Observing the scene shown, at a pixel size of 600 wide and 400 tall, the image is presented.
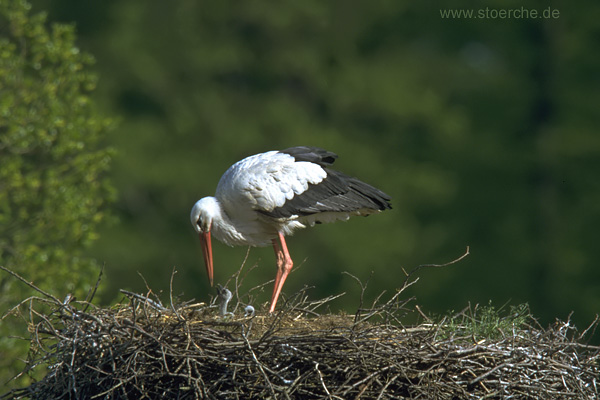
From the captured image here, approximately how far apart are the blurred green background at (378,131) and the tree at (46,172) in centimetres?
536

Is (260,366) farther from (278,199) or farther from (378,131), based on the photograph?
(378,131)

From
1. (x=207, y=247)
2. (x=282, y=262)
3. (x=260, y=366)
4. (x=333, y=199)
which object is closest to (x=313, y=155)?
(x=333, y=199)

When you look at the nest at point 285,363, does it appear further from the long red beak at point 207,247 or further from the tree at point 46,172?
the tree at point 46,172

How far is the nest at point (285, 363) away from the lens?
15.2 ft

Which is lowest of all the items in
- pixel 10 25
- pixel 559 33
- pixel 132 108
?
pixel 132 108

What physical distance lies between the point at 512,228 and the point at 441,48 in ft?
10.8

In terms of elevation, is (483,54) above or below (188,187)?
above

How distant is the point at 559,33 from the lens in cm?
1555

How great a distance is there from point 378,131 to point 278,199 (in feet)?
33.1

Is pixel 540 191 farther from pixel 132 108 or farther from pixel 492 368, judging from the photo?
pixel 492 368

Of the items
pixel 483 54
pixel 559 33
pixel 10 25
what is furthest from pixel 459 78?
pixel 10 25

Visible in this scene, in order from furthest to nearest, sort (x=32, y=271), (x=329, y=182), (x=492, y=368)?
(x=32, y=271) → (x=329, y=182) → (x=492, y=368)

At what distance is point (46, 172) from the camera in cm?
920

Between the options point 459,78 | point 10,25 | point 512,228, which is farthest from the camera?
point 459,78
